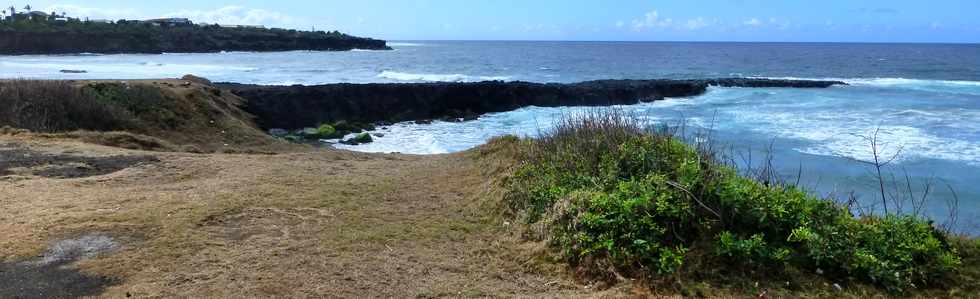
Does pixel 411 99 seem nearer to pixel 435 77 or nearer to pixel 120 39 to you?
pixel 435 77

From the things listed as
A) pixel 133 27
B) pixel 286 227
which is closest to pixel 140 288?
pixel 286 227

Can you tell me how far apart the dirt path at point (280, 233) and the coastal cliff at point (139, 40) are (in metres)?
73.6

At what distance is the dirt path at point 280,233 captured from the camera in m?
4.92

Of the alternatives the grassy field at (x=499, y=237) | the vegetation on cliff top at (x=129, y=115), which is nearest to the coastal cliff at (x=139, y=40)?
the vegetation on cliff top at (x=129, y=115)

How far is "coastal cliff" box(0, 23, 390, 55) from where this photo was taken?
7081cm

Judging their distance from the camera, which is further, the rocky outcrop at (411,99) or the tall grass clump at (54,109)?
the rocky outcrop at (411,99)

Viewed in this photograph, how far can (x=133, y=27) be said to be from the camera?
3514 inches

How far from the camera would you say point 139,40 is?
82.4 meters

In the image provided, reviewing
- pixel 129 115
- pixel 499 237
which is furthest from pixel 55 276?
pixel 129 115

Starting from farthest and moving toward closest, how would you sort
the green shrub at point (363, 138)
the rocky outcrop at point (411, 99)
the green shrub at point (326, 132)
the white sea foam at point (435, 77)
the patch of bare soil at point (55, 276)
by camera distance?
the white sea foam at point (435, 77) < the rocky outcrop at point (411, 99) < the green shrub at point (326, 132) < the green shrub at point (363, 138) < the patch of bare soil at point (55, 276)

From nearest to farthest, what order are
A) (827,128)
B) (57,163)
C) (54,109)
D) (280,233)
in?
(280,233) → (57,163) → (54,109) → (827,128)

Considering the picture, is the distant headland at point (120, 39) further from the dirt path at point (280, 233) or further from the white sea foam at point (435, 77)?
the dirt path at point (280, 233)

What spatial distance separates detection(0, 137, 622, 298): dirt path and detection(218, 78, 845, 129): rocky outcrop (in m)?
17.2

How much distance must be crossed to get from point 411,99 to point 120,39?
6633 cm
